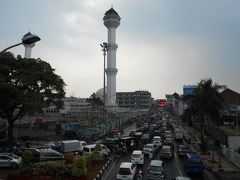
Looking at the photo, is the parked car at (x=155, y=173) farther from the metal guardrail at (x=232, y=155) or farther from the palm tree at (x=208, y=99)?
the palm tree at (x=208, y=99)

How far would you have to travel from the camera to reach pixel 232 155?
3709cm

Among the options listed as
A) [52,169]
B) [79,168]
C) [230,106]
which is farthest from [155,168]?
[230,106]

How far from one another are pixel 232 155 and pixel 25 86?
91.6 ft

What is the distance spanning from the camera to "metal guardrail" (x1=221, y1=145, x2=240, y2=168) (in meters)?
34.8

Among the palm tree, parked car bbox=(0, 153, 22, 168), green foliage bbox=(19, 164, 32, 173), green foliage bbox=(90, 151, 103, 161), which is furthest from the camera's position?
the palm tree

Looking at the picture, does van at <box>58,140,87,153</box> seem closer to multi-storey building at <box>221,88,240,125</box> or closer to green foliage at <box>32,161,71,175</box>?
green foliage at <box>32,161,71,175</box>

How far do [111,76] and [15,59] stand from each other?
93.5m

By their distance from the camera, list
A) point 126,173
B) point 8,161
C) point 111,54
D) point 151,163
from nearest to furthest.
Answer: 1. point 126,173
2. point 151,163
3. point 8,161
4. point 111,54

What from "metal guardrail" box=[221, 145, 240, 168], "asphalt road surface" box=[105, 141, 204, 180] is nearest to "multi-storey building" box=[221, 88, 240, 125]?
"metal guardrail" box=[221, 145, 240, 168]

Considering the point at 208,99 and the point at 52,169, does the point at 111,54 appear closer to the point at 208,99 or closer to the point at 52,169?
the point at 208,99

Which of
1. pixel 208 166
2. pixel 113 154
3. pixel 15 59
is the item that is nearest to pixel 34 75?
pixel 15 59

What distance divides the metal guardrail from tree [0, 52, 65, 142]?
2424 cm

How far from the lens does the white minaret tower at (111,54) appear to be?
137m

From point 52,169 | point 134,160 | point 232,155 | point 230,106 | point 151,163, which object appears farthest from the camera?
point 230,106
